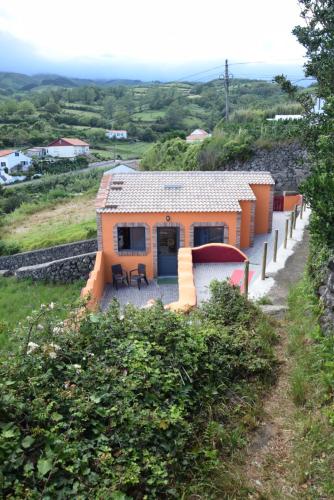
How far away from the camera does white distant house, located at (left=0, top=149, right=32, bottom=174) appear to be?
64188 millimetres

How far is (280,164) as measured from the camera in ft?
81.1

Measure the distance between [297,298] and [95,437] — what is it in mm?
5687

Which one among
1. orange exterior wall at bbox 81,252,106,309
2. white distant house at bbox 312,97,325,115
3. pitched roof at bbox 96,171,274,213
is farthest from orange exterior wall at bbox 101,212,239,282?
white distant house at bbox 312,97,325,115

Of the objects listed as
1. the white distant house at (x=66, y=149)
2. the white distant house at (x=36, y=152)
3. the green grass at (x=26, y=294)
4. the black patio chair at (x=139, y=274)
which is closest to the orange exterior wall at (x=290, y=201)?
the black patio chair at (x=139, y=274)

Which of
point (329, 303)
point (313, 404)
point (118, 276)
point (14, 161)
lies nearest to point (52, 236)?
point (118, 276)

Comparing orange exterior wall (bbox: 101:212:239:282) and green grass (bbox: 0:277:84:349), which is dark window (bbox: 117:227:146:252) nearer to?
orange exterior wall (bbox: 101:212:239:282)

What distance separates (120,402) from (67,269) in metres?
14.9

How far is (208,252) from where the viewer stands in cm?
1358

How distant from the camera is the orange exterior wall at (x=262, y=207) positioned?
59.4 ft

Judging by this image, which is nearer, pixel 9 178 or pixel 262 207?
pixel 262 207

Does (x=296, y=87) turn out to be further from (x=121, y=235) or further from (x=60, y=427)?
(x=121, y=235)

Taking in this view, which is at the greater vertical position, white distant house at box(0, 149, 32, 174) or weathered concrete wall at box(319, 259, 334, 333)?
weathered concrete wall at box(319, 259, 334, 333)

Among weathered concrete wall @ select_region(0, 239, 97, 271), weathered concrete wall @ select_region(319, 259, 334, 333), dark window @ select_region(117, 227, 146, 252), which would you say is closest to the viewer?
weathered concrete wall @ select_region(319, 259, 334, 333)

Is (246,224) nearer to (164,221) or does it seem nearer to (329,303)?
(164,221)
